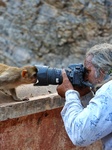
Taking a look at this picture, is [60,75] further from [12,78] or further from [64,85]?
[12,78]

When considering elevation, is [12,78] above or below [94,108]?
below

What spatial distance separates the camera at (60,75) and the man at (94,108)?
0.09 ft

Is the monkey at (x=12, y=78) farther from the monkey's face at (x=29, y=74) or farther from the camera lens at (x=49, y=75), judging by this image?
the camera lens at (x=49, y=75)

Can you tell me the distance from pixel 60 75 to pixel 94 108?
36 cm

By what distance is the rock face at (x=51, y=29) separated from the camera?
11.0 metres

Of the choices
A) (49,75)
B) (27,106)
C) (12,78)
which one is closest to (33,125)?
(27,106)

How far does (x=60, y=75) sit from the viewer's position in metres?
1.79

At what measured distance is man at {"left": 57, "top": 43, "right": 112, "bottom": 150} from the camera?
147 cm

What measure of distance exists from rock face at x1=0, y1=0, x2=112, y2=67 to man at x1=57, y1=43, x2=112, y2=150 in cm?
913

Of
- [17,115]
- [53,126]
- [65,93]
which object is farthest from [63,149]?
[65,93]

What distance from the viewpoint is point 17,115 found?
201 cm

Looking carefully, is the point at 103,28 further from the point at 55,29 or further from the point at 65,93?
the point at 65,93

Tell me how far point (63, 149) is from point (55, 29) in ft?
30.1

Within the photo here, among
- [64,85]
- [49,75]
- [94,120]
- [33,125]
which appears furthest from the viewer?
[33,125]
